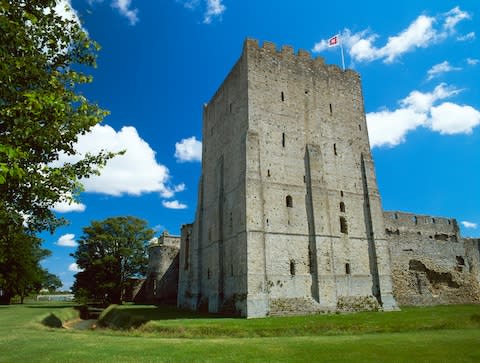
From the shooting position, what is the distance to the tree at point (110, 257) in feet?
121

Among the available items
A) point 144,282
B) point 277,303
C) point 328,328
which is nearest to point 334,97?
point 277,303

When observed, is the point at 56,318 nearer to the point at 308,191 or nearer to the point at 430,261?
the point at 308,191

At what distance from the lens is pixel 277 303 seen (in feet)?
67.6

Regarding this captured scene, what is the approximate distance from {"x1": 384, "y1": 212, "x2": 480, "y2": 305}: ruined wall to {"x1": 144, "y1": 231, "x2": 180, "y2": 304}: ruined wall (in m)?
24.3

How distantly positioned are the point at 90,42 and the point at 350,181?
21.7 metres

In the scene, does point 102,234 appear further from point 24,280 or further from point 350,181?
point 350,181

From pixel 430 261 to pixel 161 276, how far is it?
27.5 metres

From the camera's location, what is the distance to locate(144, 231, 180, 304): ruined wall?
39875 millimetres

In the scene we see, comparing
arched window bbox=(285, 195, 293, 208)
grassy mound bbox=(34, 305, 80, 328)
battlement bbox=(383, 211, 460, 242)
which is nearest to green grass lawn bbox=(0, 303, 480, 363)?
grassy mound bbox=(34, 305, 80, 328)

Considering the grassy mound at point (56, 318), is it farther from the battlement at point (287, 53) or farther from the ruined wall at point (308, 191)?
the battlement at point (287, 53)

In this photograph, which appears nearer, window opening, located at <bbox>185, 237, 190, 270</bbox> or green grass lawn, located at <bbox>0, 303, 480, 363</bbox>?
green grass lawn, located at <bbox>0, 303, 480, 363</bbox>

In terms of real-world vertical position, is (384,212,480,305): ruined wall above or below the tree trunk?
above

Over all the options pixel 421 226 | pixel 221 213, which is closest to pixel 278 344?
pixel 221 213

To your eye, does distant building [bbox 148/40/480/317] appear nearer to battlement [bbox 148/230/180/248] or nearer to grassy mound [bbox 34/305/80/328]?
grassy mound [bbox 34/305/80/328]
